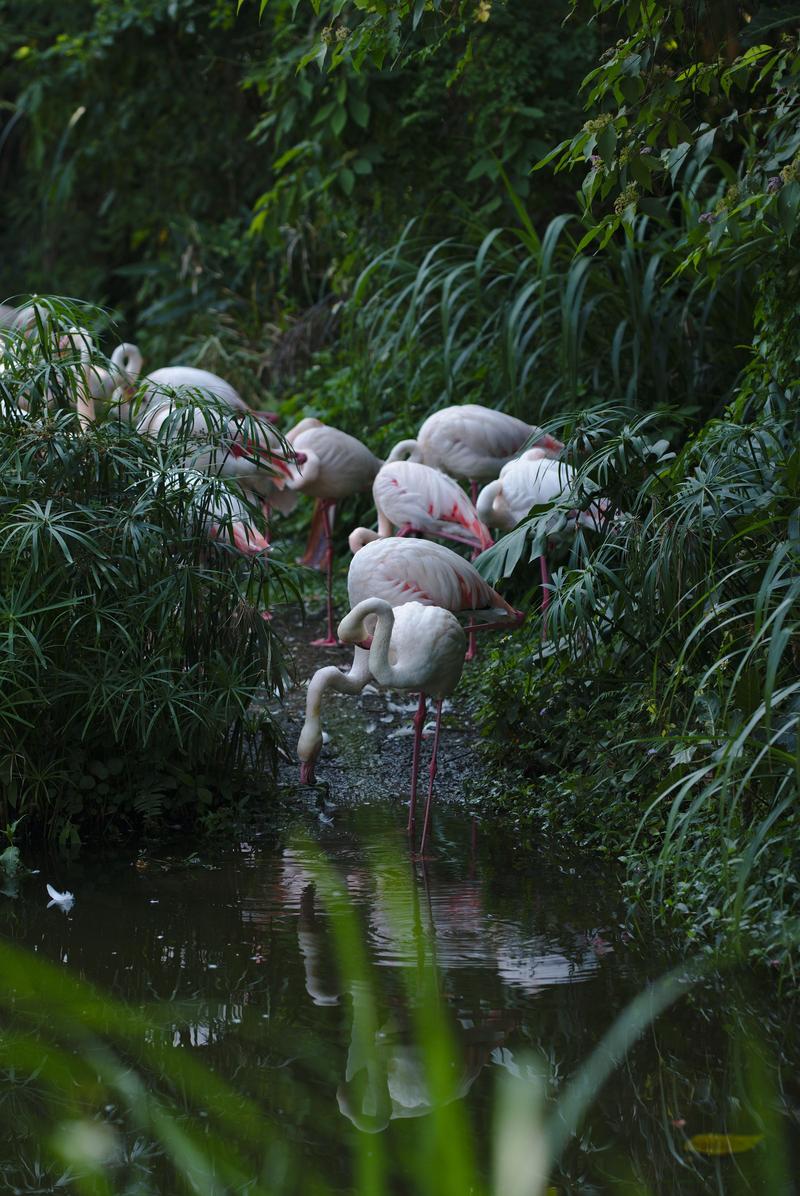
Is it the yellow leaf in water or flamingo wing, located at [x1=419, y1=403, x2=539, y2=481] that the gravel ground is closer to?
flamingo wing, located at [x1=419, y1=403, x2=539, y2=481]

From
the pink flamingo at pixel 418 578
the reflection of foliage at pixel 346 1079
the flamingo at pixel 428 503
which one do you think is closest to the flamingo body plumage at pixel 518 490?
the flamingo at pixel 428 503

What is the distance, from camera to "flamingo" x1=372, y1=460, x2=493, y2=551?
6.12 metres

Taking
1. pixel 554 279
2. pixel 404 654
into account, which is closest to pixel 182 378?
pixel 554 279

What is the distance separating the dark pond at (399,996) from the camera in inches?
99.1

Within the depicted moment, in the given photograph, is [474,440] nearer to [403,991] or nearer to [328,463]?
[328,463]

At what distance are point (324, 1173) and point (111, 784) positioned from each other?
200 cm

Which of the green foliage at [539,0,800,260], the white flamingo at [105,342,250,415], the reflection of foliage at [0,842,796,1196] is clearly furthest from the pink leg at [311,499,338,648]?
the reflection of foliage at [0,842,796,1196]

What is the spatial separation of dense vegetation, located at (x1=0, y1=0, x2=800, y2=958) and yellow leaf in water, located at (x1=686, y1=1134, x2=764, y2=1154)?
61cm

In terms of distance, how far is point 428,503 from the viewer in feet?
20.1

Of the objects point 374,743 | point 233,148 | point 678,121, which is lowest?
point 374,743

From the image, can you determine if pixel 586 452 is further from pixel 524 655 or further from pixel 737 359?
pixel 737 359

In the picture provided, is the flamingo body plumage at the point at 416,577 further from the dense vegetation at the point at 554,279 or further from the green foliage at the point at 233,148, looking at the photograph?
the green foliage at the point at 233,148

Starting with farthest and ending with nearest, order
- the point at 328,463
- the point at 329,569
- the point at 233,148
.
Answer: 1. the point at 233,148
2. the point at 328,463
3. the point at 329,569

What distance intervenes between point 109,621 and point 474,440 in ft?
8.65
